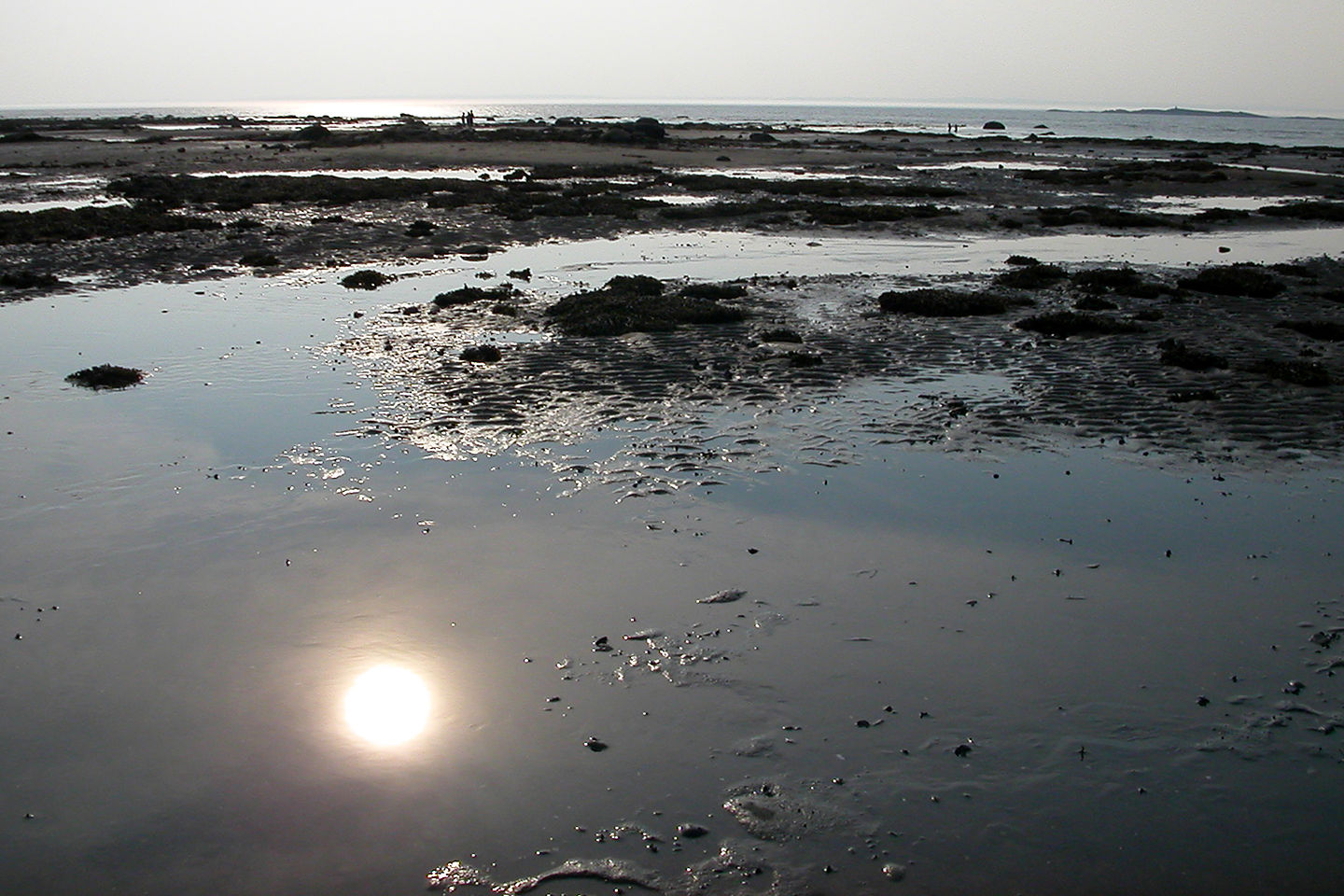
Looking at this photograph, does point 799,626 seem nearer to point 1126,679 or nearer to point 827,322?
point 1126,679

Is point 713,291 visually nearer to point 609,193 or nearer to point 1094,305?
point 1094,305

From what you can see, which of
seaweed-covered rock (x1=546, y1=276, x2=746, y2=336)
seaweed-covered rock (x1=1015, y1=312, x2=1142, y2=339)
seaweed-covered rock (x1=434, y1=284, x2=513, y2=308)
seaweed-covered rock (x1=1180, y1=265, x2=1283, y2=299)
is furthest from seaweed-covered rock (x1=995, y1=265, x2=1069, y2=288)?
seaweed-covered rock (x1=434, y1=284, x2=513, y2=308)

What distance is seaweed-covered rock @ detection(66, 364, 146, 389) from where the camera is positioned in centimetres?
1750

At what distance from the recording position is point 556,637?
30.3ft

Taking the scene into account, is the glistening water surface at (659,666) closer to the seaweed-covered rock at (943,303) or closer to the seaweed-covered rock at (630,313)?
the seaweed-covered rock at (630,313)

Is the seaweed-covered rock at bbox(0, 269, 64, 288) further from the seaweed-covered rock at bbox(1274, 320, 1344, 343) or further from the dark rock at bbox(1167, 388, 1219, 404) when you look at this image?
the seaweed-covered rock at bbox(1274, 320, 1344, 343)

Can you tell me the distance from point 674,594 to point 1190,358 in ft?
42.1

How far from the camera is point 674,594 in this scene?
1008 cm

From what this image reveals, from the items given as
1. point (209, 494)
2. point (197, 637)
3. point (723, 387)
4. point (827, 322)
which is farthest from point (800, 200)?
point (197, 637)

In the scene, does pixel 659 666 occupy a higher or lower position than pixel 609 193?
lower

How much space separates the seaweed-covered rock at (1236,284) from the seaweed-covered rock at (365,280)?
2084cm

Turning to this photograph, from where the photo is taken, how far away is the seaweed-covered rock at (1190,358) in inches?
716

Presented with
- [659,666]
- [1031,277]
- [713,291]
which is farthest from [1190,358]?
[659,666]

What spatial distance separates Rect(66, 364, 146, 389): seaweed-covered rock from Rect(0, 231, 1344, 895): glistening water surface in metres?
2.12
